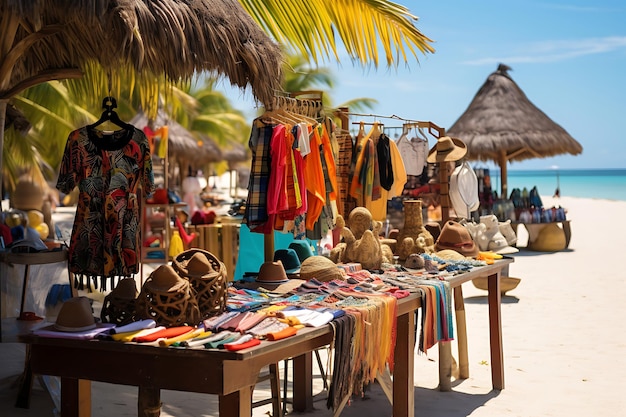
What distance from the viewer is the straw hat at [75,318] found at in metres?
2.97

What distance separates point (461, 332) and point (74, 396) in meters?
3.19

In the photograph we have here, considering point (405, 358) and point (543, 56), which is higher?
point (543, 56)

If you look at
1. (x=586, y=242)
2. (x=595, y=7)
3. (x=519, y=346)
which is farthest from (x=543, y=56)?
(x=519, y=346)

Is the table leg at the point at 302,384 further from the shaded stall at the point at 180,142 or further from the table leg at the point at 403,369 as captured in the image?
the shaded stall at the point at 180,142

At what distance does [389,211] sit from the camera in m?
14.4

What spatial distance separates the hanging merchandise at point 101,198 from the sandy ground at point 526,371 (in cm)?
87

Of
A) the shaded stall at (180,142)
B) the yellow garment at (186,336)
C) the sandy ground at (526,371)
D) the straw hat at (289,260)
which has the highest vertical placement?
the shaded stall at (180,142)

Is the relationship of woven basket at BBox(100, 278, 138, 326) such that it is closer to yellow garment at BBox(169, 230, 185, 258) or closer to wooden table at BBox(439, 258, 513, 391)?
wooden table at BBox(439, 258, 513, 391)

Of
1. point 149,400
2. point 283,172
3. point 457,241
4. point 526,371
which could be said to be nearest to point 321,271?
point 283,172

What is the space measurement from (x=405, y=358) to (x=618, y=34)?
113 metres

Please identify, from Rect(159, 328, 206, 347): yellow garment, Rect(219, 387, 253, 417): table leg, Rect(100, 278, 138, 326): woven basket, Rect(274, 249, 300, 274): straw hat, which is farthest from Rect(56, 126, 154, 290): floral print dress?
Rect(219, 387, 253, 417): table leg

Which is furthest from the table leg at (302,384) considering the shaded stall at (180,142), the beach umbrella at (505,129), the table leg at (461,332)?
the beach umbrella at (505,129)

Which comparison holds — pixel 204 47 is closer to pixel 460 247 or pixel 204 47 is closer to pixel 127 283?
pixel 127 283

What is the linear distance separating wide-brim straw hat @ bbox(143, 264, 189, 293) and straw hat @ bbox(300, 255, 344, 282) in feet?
4.05
